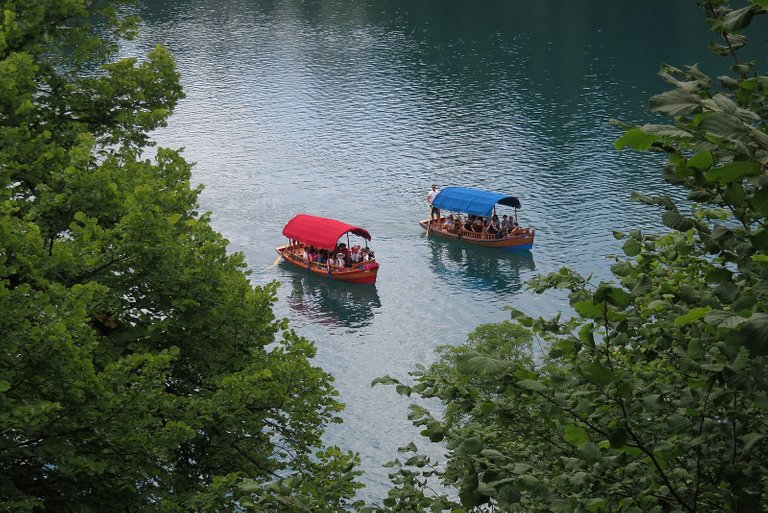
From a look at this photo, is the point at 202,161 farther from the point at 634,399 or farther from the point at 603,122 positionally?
the point at 634,399

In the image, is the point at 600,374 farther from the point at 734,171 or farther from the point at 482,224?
the point at 482,224

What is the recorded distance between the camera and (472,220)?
209 ft

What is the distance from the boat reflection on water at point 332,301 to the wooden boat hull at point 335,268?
14.8 inches

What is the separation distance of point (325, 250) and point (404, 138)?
2279 centimetres

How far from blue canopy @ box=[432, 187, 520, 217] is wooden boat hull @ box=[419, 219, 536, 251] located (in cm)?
138

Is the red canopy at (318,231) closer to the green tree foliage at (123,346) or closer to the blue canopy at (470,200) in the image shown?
the blue canopy at (470,200)

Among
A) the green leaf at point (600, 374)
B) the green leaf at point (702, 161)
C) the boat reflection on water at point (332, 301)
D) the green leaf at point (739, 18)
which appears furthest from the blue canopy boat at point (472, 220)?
the green leaf at point (739, 18)

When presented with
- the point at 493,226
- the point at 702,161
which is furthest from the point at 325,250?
the point at 702,161

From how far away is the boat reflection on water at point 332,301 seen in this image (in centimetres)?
5409

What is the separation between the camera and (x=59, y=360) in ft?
48.9

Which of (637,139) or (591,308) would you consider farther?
(591,308)

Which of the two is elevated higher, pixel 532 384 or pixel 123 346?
pixel 532 384

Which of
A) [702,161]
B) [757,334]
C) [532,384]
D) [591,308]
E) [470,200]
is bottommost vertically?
[470,200]

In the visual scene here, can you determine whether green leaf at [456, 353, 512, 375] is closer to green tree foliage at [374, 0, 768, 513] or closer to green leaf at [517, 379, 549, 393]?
green tree foliage at [374, 0, 768, 513]
